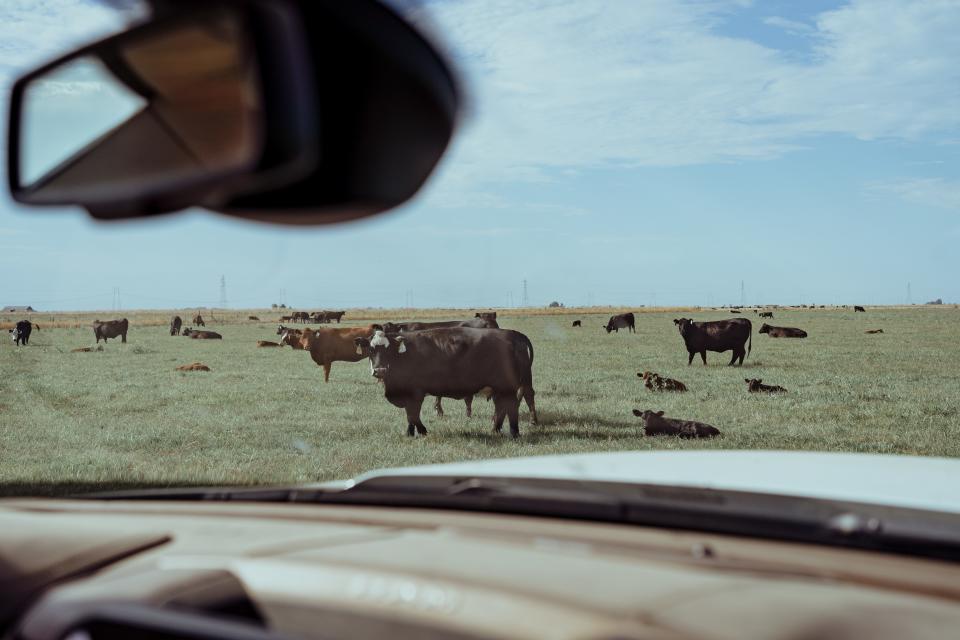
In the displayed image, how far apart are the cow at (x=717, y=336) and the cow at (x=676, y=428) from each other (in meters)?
15.7

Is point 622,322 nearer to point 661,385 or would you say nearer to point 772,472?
point 661,385

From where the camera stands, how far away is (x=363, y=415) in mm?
15258

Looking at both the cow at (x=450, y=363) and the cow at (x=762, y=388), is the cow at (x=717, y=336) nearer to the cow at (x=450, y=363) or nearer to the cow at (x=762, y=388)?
the cow at (x=762, y=388)

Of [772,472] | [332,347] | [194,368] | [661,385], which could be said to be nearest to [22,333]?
[194,368]

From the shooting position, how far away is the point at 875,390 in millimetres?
16859

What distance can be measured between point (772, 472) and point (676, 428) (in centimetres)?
962

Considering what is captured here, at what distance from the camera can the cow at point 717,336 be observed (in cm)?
2727

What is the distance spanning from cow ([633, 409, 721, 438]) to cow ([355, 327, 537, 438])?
2.34 metres

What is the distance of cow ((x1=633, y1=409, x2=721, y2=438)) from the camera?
11.4 meters

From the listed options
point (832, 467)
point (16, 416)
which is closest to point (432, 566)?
point (832, 467)

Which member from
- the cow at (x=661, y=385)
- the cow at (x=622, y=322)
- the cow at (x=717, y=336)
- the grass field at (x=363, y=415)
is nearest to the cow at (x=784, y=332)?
the cow at (x=622, y=322)

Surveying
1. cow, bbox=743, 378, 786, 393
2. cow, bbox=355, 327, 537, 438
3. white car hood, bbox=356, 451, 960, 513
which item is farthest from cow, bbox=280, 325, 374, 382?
white car hood, bbox=356, 451, 960, 513

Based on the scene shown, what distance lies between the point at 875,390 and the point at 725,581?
55.7ft

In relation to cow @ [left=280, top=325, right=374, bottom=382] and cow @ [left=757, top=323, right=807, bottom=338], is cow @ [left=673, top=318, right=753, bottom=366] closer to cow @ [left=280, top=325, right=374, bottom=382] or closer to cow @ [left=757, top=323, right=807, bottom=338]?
cow @ [left=280, top=325, right=374, bottom=382]
